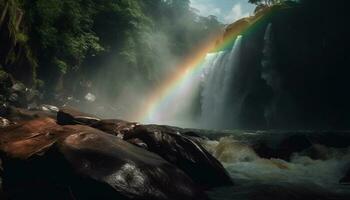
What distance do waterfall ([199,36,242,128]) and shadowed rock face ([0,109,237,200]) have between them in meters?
25.8

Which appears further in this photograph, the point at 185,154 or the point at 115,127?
the point at 115,127

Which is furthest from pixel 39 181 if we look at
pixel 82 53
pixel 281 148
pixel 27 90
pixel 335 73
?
pixel 82 53

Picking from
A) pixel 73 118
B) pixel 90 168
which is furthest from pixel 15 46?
pixel 90 168

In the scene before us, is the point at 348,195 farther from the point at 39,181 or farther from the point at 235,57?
the point at 235,57

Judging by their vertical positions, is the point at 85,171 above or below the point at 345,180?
below

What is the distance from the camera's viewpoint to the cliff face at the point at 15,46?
2098cm

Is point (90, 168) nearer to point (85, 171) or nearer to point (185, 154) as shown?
point (85, 171)

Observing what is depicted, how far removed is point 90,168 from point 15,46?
1826 centimetres

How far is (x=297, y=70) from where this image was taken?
99.1 feet

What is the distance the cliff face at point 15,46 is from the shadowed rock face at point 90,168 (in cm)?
1366

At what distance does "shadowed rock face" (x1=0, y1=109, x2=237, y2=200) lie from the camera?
650cm

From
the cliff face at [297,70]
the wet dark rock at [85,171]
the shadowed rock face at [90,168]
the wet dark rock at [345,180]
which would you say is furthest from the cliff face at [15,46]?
the wet dark rock at [345,180]

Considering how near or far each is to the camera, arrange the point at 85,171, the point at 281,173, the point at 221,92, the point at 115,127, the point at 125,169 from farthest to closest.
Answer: the point at 221,92 → the point at 281,173 → the point at 115,127 → the point at 125,169 → the point at 85,171

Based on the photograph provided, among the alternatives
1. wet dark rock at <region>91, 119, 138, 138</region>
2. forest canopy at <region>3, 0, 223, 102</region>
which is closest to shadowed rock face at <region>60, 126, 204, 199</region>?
wet dark rock at <region>91, 119, 138, 138</region>
